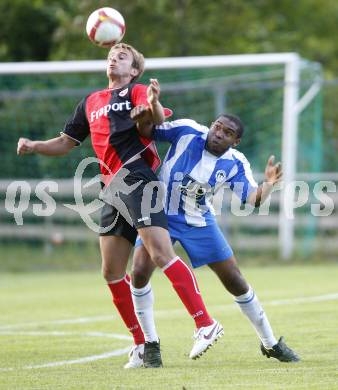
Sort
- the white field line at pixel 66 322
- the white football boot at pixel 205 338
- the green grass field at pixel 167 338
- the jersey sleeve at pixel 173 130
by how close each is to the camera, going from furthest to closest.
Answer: the white field line at pixel 66 322 < the jersey sleeve at pixel 173 130 < the white football boot at pixel 205 338 < the green grass field at pixel 167 338

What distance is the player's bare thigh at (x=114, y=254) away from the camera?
23.4 ft

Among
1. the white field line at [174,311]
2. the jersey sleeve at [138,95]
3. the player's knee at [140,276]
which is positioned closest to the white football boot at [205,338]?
the player's knee at [140,276]

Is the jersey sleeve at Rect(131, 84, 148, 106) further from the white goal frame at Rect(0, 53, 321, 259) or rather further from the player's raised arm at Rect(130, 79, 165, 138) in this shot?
the white goal frame at Rect(0, 53, 321, 259)

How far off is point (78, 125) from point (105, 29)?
87 centimetres

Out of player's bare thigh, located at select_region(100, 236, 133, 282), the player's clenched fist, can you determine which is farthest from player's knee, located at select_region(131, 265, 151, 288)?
the player's clenched fist

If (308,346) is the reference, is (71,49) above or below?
above

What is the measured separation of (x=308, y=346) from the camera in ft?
25.6

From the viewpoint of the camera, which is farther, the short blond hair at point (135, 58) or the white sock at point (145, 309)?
the short blond hair at point (135, 58)

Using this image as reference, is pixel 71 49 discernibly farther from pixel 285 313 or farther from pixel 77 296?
pixel 285 313

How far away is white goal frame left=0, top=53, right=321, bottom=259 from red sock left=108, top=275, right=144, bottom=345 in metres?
8.99

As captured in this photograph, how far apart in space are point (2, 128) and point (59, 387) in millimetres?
12975

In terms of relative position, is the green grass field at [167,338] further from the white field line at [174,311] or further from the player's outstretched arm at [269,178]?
the player's outstretched arm at [269,178]

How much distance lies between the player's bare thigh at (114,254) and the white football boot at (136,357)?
0.52 metres

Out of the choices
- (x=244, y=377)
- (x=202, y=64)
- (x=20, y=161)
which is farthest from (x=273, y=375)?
(x=20, y=161)
